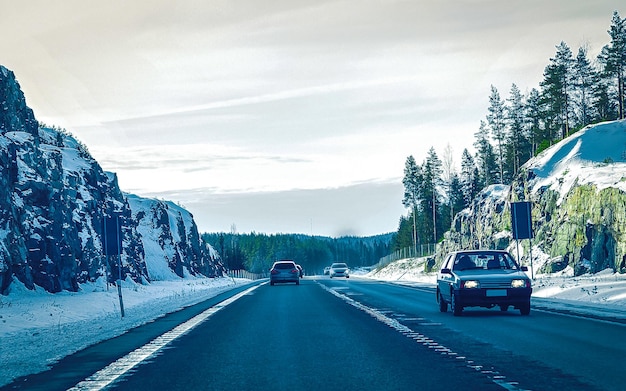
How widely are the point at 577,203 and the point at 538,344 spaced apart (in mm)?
37495

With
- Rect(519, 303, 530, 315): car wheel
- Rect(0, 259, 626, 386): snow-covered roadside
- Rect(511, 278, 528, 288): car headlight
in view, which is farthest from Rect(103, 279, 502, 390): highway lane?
Rect(519, 303, 530, 315): car wheel

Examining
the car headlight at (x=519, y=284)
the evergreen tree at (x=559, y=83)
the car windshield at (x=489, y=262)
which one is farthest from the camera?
the evergreen tree at (x=559, y=83)

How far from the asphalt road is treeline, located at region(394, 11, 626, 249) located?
62707 mm

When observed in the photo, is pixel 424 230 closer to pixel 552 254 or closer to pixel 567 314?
pixel 552 254

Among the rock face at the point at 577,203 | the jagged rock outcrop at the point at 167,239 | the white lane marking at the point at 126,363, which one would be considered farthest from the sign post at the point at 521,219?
the jagged rock outcrop at the point at 167,239

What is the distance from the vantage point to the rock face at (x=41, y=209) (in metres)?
31.5

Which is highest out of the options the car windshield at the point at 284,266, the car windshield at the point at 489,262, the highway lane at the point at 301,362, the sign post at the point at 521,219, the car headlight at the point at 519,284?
the sign post at the point at 521,219

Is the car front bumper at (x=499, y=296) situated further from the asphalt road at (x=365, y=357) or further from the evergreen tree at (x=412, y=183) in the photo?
the evergreen tree at (x=412, y=183)

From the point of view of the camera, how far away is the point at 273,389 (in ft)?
25.5

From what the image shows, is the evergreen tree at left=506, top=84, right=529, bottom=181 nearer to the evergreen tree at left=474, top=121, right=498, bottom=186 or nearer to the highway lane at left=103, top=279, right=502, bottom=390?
the evergreen tree at left=474, top=121, right=498, bottom=186

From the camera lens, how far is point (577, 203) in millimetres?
46750

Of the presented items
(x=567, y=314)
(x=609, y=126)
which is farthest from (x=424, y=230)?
(x=567, y=314)

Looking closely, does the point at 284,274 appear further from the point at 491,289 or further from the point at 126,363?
the point at 126,363

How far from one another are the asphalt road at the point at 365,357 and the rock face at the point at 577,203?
26.5m
